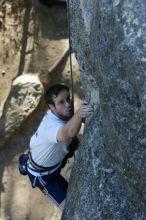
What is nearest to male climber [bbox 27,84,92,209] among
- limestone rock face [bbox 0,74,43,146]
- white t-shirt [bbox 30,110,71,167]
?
white t-shirt [bbox 30,110,71,167]

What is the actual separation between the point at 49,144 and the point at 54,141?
9 cm

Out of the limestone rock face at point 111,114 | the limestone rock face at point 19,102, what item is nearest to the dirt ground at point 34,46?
the limestone rock face at point 19,102

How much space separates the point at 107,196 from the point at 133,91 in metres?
0.52

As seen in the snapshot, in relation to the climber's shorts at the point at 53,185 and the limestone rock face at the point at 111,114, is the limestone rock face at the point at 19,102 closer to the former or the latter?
the climber's shorts at the point at 53,185

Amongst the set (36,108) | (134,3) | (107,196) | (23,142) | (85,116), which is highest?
(134,3)

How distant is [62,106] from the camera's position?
275 centimetres

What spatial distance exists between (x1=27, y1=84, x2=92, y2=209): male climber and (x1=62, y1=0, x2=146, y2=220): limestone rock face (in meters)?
0.09

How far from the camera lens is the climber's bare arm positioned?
101 inches

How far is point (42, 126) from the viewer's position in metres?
2.80

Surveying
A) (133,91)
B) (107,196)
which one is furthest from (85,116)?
(133,91)

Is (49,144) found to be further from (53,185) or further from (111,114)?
(111,114)

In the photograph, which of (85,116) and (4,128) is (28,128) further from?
(85,116)

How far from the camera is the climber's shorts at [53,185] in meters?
2.91

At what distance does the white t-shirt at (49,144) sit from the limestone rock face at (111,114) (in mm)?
179
